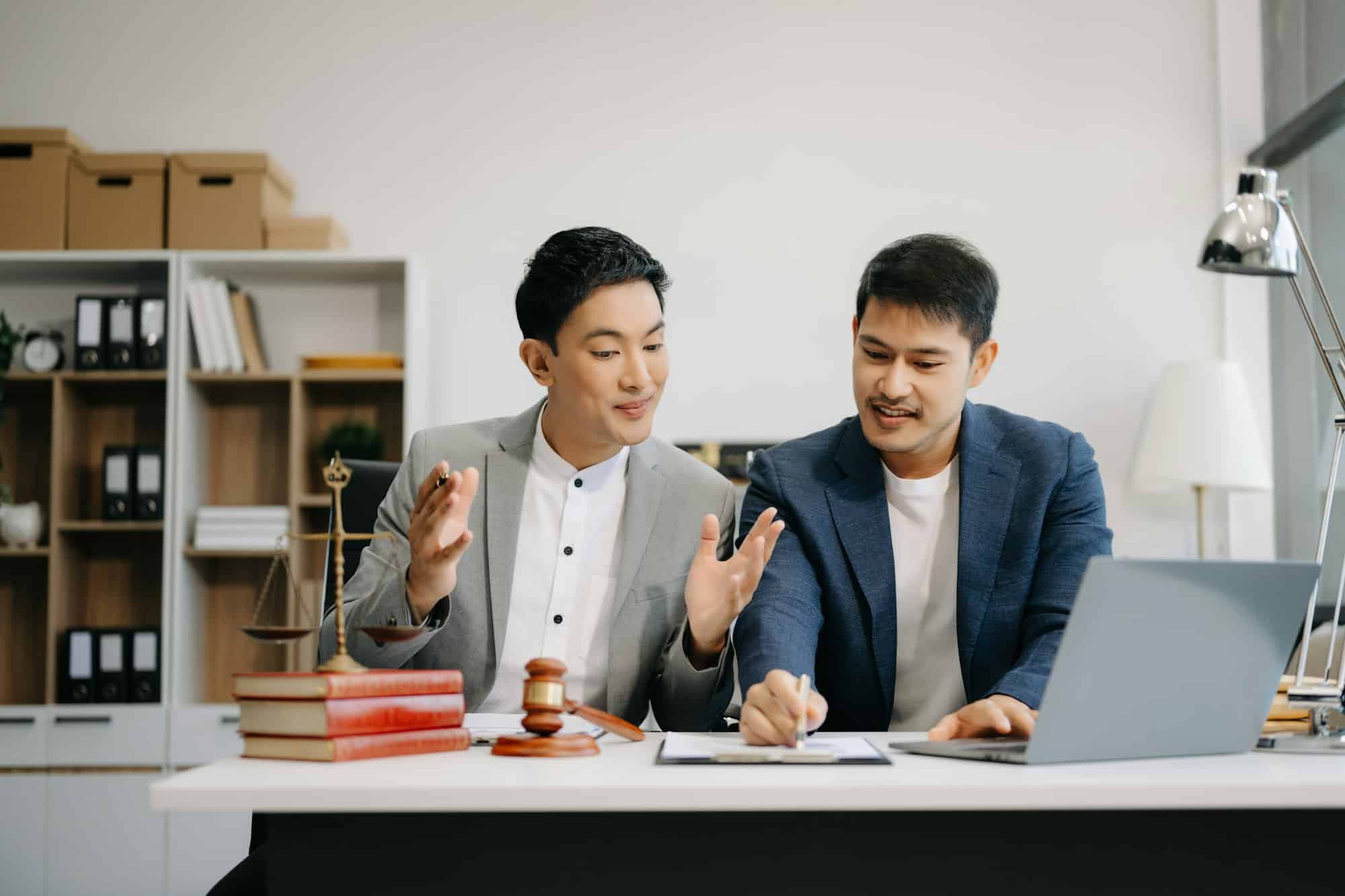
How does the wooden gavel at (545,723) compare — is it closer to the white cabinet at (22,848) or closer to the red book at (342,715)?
the red book at (342,715)

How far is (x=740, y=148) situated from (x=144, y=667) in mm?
2591

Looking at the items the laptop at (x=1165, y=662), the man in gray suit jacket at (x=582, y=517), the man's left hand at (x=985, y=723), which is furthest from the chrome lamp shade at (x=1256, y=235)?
the man in gray suit jacket at (x=582, y=517)

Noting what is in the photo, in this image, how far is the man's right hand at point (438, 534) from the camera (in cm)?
144

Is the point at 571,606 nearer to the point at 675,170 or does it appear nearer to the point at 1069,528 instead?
the point at 1069,528

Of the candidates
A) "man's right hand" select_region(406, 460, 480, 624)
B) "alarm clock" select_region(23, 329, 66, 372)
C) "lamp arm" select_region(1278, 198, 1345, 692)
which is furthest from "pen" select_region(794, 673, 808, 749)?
"alarm clock" select_region(23, 329, 66, 372)

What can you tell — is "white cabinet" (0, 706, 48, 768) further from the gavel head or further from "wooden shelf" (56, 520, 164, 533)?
the gavel head

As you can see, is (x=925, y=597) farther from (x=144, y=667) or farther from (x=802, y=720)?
(x=144, y=667)

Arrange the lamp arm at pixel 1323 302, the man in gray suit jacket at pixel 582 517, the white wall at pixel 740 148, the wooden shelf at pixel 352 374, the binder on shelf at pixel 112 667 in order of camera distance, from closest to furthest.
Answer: the lamp arm at pixel 1323 302 < the man in gray suit jacket at pixel 582 517 < the binder on shelf at pixel 112 667 < the wooden shelf at pixel 352 374 < the white wall at pixel 740 148

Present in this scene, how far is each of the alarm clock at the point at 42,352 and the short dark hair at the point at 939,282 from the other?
309 centimetres

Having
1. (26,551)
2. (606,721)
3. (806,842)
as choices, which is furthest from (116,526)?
(806,842)

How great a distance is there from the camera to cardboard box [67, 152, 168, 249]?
12.9ft

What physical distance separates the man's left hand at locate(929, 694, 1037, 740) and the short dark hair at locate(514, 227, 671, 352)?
93 cm

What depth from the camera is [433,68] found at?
14.0ft

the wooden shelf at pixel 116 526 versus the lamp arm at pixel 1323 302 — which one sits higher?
the lamp arm at pixel 1323 302
